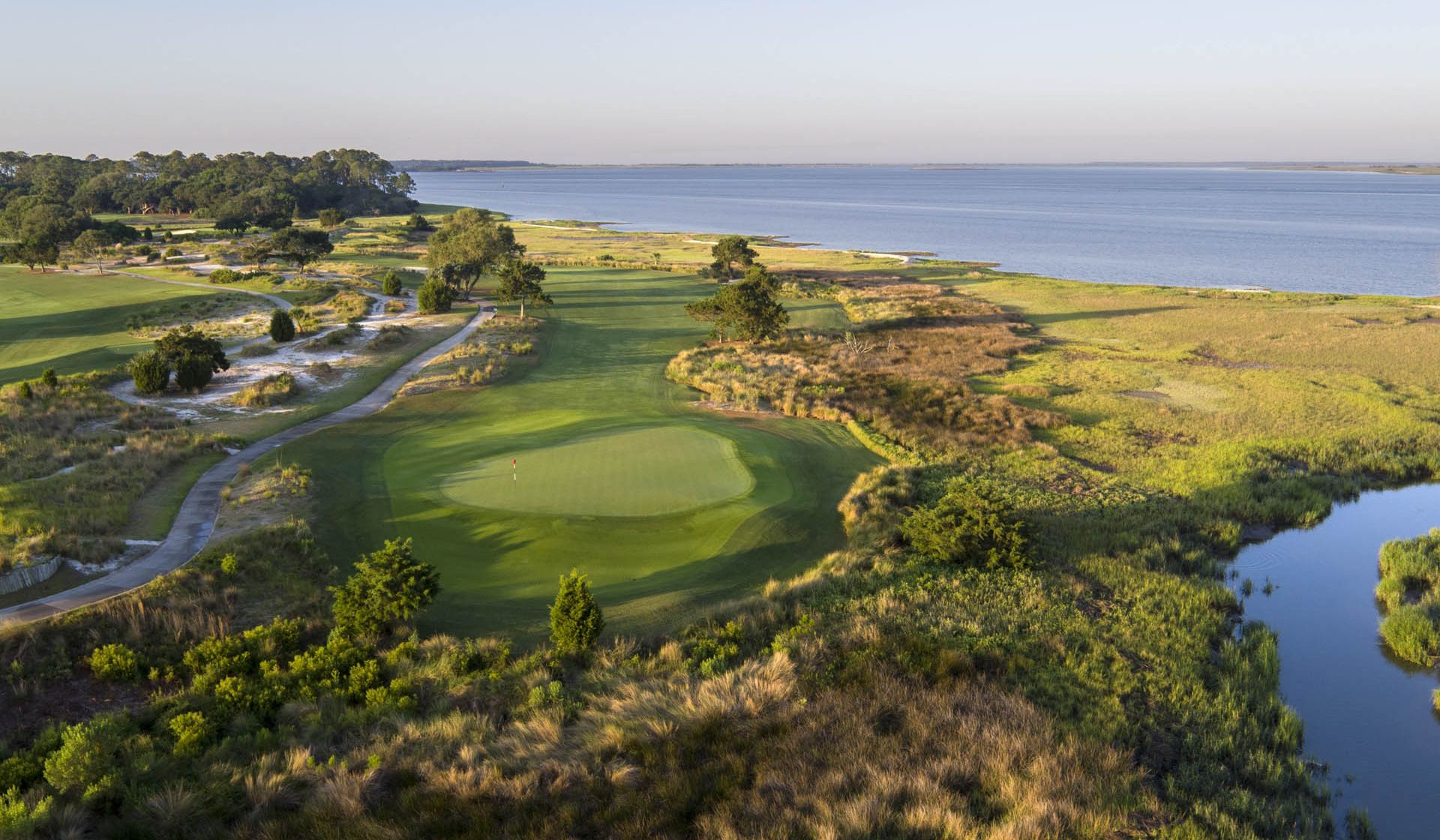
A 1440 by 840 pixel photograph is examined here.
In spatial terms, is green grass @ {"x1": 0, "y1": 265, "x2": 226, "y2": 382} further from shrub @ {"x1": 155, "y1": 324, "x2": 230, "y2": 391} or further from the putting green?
the putting green

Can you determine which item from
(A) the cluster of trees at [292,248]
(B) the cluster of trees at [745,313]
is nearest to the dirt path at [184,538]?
(B) the cluster of trees at [745,313]

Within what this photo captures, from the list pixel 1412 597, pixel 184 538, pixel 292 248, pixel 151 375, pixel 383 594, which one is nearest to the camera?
pixel 383 594

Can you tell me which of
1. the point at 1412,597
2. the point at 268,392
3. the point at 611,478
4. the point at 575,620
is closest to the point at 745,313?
the point at 268,392

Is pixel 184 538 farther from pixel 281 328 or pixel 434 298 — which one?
pixel 434 298

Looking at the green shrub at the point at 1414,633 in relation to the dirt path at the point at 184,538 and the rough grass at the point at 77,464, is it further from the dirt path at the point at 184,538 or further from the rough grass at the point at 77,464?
the rough grass at the point at 77,464

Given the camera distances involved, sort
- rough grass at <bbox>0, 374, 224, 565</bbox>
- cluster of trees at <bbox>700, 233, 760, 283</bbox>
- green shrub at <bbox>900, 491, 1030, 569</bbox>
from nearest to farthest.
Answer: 1. rough grass at <bbox>0, 374, 224, 565</bbox>
2. green shrub at <bbox>900, 491, 1030, 569</bbox>
3. cluster of trees at <bbox>700, 233, 760, 283</bbox>

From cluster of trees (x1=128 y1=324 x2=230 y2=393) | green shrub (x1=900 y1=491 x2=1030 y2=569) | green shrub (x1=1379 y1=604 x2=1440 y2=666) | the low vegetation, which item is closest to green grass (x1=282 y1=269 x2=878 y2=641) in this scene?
green shrub (x1=900 y1=491 x2=1030 y2=569)
